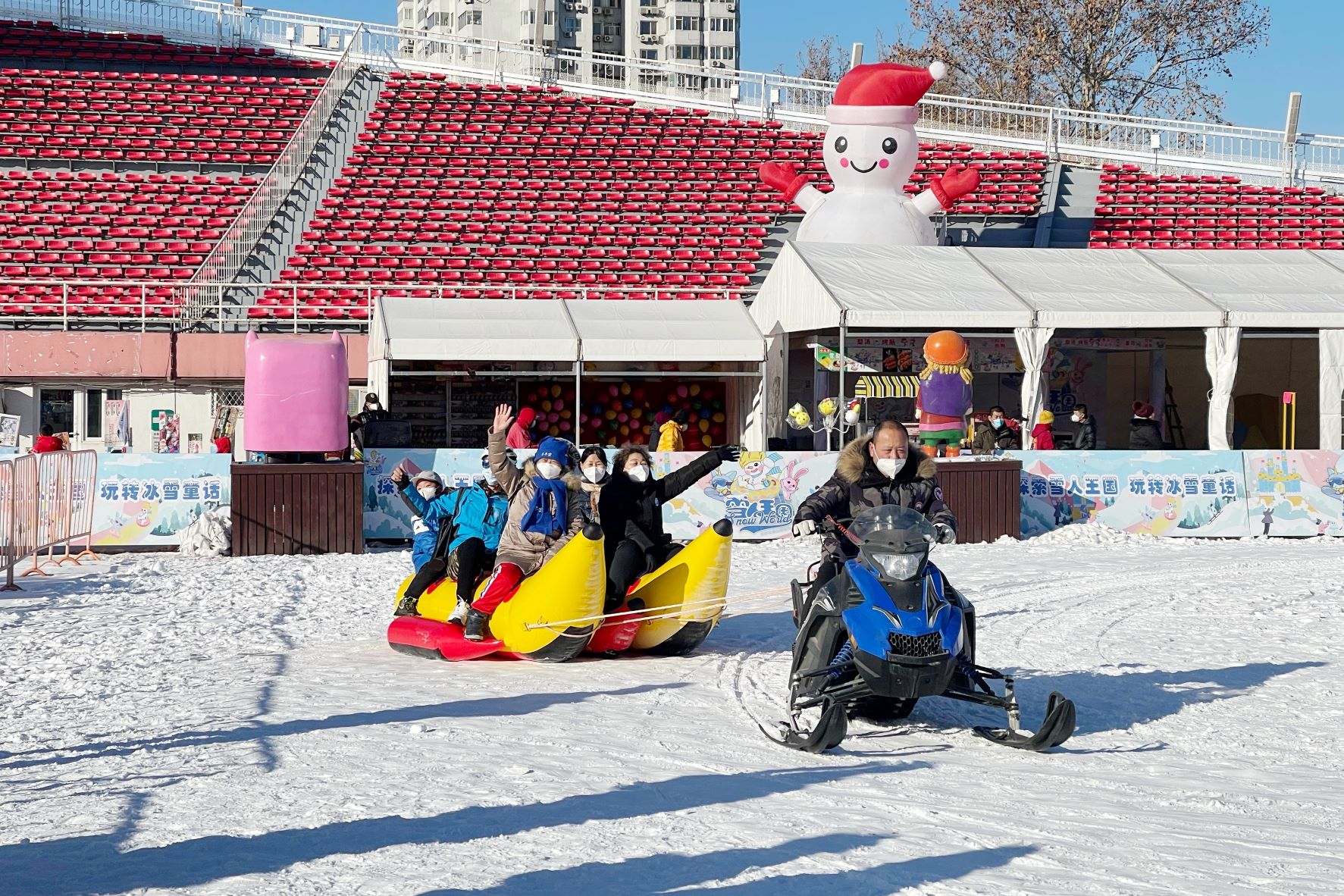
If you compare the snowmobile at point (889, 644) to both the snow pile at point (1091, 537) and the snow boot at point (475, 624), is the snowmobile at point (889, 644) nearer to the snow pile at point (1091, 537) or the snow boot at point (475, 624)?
the snow boot at point (475, 624)

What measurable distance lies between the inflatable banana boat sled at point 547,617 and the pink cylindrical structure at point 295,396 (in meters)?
7.75

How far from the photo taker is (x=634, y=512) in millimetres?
9891

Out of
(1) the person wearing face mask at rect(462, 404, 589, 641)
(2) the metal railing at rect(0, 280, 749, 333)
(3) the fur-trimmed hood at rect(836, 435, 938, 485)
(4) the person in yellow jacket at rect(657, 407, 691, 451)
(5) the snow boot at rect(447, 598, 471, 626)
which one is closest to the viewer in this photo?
(3) the fur-trimmed hood at rect(836, 435, 938, 485)

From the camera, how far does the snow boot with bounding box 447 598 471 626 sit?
9.94m

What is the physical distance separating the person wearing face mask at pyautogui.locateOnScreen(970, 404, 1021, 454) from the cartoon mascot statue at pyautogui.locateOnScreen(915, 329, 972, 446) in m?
0.70

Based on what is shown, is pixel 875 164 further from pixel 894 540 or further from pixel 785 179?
pixel 894 540

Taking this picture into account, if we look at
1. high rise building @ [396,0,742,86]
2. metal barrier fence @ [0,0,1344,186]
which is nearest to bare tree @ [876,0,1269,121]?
metal barrier fence @ [0,0,1344,186]

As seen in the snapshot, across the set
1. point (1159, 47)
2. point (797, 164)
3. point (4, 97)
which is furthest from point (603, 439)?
point (1159, 47)

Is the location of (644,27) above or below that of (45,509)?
above

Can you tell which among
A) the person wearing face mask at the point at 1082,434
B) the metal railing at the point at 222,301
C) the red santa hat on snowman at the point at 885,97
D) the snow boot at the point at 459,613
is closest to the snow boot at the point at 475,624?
the snow boot at the point at 459,613

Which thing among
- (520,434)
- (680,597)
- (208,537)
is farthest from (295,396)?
(680,597)

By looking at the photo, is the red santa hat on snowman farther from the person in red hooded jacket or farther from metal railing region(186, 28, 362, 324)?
metal railing region(186, 28, 362, 324)

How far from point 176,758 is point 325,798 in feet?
3.61

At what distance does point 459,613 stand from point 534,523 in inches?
41.3
